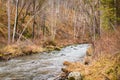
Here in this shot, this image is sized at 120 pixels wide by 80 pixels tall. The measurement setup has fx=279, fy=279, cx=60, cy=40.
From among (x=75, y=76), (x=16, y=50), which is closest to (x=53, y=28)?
(x=16, y=50)

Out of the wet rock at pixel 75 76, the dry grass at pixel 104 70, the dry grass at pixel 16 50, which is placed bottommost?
the dry grass at pixel 16 50

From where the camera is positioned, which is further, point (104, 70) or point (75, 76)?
point (75, 76)

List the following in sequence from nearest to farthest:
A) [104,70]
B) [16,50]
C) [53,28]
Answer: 1. [104,70]
2. [16,50]
3. [53,28]

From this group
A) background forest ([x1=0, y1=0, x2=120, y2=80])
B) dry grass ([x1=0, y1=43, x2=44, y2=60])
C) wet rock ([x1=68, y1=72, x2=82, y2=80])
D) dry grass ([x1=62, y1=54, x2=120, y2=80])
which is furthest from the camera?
dry grass ([x1=0, y1=43, x2=44, y2=60])

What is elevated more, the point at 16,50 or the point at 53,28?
the point at 16,50

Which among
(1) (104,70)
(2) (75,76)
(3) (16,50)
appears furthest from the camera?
(3) (16,50)

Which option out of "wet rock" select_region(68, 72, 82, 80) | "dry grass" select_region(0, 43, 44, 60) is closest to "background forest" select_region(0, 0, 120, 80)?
"dry grass" select_region(0, 43, 44, 60)

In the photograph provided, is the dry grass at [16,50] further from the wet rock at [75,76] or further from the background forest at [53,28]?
the wet rock at [75,76]

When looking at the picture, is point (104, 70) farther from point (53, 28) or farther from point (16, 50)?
point (53, 28)

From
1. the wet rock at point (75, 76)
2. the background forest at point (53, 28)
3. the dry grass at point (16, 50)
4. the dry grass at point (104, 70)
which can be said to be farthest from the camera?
the dry grass at point (16, 50)

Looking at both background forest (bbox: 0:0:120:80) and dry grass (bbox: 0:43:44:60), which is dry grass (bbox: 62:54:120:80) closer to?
background forest (bbox: 0:0:120:80)

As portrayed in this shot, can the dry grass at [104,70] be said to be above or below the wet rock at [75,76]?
above

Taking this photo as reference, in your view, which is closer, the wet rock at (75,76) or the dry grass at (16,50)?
the wet rock at (75,76)

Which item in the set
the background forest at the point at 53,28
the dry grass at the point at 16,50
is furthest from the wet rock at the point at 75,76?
the dry grass at the point at 16,50
